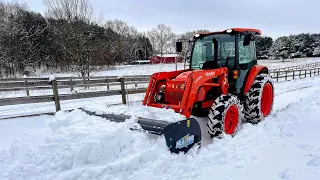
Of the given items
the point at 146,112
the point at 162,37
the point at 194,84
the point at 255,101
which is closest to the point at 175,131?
the point at 146,112

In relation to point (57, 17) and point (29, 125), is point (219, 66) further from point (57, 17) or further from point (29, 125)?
point (57, 17)

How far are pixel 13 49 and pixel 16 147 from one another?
2459cm

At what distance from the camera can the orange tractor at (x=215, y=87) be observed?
182 inches

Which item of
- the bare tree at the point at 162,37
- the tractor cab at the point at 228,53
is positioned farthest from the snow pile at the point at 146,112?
the bare tree at the point at 162,37

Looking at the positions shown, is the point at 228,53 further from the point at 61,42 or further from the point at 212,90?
the point at 61,42

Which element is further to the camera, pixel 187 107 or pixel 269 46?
pixel 269 46

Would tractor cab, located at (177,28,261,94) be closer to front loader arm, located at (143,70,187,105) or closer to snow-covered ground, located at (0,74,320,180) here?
front loader arm, located at (143,70,187,105)

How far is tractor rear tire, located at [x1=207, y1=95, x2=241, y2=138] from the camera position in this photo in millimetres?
4679

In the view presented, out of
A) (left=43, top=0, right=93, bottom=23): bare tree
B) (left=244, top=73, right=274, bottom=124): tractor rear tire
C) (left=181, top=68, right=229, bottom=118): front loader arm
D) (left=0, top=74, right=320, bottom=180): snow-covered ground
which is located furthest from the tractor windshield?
(left=43, top=0, right=93, bottom=23): bare tree

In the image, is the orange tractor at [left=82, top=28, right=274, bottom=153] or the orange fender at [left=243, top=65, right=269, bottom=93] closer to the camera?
the orange tractor at [left=82, top=28, right=274, bottom=153]

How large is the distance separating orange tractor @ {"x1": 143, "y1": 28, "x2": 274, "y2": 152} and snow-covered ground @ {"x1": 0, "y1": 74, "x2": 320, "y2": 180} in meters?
0.38

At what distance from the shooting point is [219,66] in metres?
5.89

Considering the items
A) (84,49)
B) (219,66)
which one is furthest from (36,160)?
(84,49)

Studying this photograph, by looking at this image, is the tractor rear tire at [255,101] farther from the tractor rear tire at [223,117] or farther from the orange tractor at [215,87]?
the tractor rear tire at [223,117]
